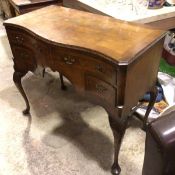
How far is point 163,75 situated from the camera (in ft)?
6.19

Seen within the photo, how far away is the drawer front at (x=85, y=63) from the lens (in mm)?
1041

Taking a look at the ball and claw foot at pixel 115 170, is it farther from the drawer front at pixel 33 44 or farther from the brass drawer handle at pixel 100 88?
the drawer front at pixel 33 44

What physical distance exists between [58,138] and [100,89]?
644 millimetres

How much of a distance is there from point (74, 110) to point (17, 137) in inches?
18.0

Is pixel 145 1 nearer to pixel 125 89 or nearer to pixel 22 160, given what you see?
pixel 125 89

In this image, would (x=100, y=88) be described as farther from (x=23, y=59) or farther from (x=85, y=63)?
(x=23, y=59)

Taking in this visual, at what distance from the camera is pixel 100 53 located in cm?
102

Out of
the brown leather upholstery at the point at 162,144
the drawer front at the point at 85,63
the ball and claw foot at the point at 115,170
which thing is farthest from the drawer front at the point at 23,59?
the brown leather upholstery at the point at 162,144

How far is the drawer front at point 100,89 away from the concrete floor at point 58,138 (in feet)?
1.65

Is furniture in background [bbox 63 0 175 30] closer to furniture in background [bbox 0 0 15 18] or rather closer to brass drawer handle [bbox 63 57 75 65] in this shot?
brass drawer handle [bbox 63 57 75 65]

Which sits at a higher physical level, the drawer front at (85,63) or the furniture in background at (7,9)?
the drawer front at (85,63)

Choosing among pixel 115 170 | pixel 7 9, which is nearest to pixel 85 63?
pixel 115 170

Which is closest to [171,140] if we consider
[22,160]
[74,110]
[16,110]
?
[22,160]

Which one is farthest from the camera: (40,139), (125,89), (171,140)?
(40,139)
